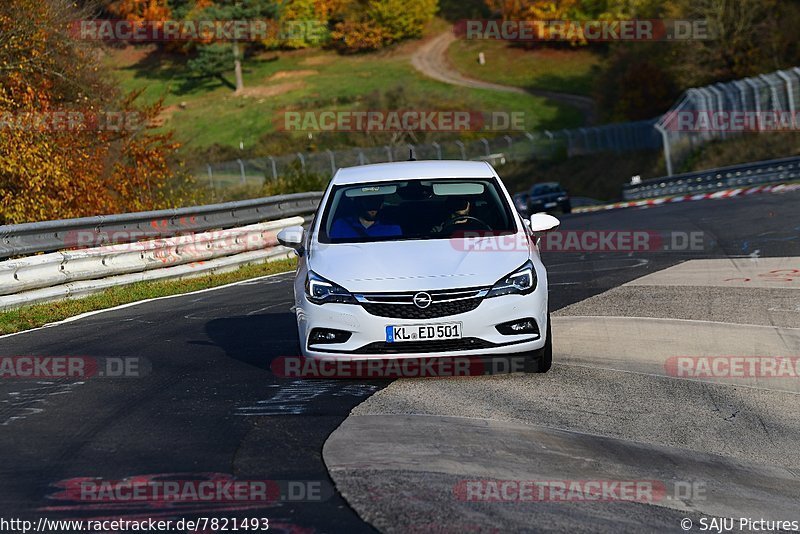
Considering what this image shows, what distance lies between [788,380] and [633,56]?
2773 inches

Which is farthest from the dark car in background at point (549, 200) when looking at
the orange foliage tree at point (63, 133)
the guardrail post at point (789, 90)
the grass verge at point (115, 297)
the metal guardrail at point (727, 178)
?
the grass verge at point (115, 297)

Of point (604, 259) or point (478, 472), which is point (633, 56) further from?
point (478, 472)

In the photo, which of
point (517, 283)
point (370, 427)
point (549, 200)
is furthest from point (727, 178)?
point (370, 427)

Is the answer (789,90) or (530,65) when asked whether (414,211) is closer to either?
(789,90)

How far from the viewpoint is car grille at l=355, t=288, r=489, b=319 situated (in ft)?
28.0

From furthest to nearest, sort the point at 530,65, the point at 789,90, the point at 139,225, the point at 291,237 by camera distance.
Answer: the point at 530,65 → the point at 789,90 → the point at 139,225 → the point at 291,237

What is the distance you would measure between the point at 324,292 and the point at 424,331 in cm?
84

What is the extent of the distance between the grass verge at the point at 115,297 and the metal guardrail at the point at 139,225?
2.47 feet

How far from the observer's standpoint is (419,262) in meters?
8.79

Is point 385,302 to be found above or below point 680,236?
above

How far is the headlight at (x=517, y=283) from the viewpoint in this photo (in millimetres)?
8672

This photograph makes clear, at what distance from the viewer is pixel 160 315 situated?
13.9 meters

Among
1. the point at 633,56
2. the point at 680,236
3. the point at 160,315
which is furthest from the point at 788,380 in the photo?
the point at 633,56

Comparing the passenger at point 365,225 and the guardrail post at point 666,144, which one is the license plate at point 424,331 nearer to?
the passenger at point 365,225
